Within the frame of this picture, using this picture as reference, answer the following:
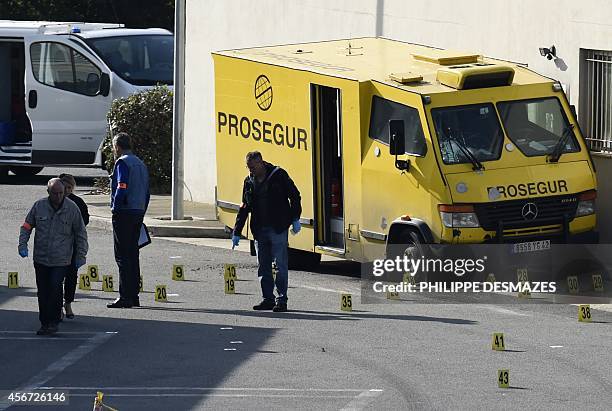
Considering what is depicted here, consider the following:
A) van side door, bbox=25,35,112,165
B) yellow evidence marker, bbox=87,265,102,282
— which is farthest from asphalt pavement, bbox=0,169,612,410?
van side door, bbox=25,35,112,165

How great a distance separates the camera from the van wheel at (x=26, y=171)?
95.6ft

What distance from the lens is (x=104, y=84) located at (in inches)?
1069

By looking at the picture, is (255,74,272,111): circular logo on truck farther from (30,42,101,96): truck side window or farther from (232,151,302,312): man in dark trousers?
(30,42,101,96): truck side window

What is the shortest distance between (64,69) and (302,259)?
33.8ft

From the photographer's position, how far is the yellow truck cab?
53.9 ft

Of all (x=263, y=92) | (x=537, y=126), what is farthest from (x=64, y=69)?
(x=537, y=126)

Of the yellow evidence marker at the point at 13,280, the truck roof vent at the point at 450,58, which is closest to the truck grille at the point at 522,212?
the truck roof vent at the point at 450,58

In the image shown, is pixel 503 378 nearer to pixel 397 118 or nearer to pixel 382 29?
pixel 397 118

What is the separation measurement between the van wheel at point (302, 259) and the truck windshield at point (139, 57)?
31.2 ft

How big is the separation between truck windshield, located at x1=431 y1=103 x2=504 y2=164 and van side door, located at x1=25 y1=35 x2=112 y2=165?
11552 mm

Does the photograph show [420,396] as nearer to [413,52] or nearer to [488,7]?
[413,52]

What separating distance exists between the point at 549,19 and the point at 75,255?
292 inches

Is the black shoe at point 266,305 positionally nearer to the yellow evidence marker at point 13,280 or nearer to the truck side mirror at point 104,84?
the yellow evidence marker at point 13,280

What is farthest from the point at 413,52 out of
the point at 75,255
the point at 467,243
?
the point at 75,255
